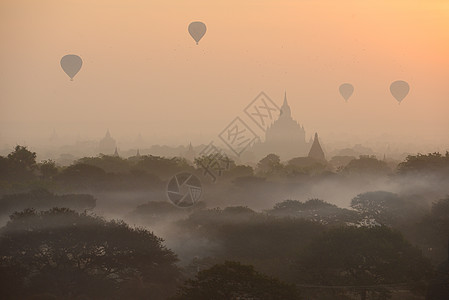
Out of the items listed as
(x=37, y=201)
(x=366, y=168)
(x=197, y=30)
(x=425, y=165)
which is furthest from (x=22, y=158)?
(x=366, y=168)

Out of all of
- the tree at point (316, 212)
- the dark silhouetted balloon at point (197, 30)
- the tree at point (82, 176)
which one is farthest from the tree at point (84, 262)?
the dark silhouetted balloon at point (197, 30)

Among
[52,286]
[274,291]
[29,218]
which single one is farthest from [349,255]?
[29,218]

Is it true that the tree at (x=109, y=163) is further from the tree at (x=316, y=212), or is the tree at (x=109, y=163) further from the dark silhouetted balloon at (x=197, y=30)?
the tree at (x=316, y=212)

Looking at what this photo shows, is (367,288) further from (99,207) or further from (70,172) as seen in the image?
(70,172)

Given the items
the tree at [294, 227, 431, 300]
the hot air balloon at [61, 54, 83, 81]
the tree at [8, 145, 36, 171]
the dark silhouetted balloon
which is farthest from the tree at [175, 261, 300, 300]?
the hot air balloon at [61, 54, 83, 81]

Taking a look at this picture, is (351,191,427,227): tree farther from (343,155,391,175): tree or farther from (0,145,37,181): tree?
(0,145,37,181): tree
